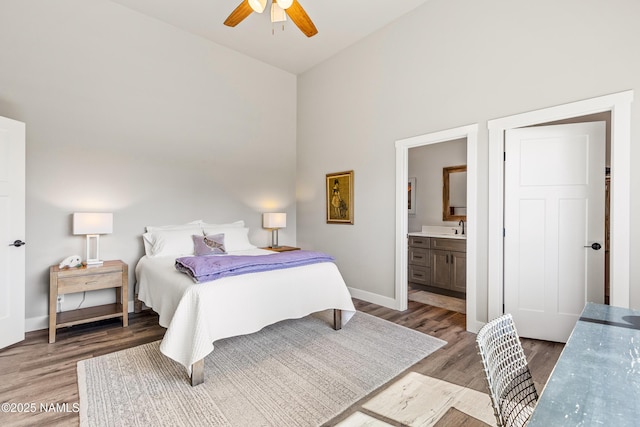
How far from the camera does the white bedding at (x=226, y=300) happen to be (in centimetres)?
218

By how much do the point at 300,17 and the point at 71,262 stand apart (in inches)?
132

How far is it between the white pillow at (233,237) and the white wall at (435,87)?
1286mm

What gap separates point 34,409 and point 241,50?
15.3ft

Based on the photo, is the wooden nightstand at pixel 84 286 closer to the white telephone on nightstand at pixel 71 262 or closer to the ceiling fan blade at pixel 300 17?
the white telephone on nightstand at pixel 71 262

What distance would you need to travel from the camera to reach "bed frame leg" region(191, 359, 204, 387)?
217 cm

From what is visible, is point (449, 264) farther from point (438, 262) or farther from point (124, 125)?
point (124, 125)

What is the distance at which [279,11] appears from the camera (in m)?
3.00

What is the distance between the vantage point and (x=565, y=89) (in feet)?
8.54

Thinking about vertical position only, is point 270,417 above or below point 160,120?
below

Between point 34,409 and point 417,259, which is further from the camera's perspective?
point 417,259

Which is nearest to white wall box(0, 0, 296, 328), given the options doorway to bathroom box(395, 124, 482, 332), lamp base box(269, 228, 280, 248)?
lamp base box(269, 228, 280, 248)

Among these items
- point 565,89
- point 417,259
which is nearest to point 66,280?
point 417,259

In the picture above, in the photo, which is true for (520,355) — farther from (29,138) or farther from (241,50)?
(241,50)

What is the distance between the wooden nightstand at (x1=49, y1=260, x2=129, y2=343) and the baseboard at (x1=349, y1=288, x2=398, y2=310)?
286 centimetres
